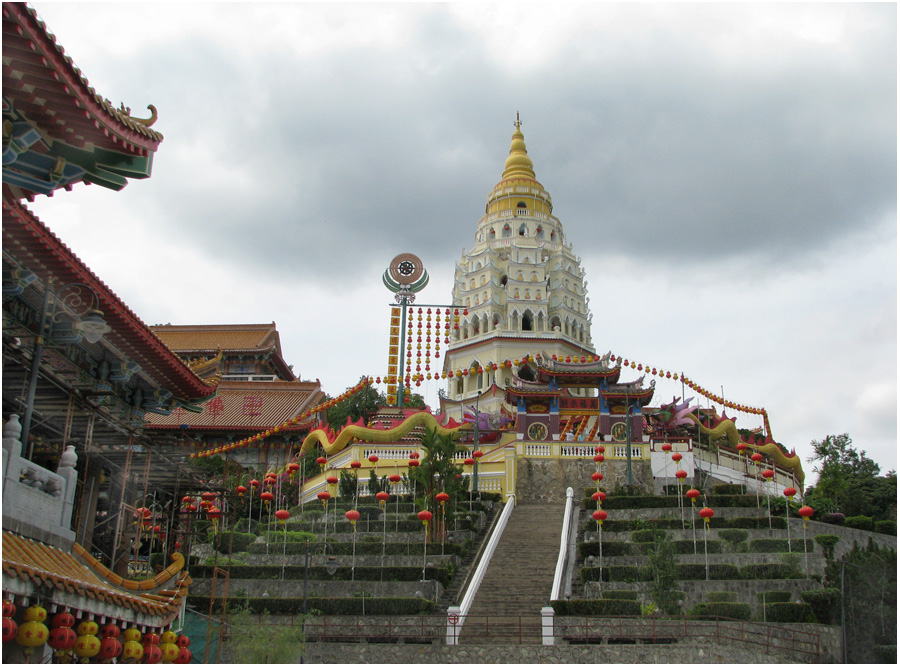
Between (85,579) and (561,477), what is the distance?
27.6m

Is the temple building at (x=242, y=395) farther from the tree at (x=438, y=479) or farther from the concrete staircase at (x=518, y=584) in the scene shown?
the concrete staircase at (x=518, y=584)

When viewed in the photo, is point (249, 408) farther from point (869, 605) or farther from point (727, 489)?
point (869, 605)

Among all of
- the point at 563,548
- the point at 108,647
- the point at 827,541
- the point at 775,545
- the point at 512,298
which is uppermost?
the point at 512,298

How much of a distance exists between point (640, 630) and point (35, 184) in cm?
1724

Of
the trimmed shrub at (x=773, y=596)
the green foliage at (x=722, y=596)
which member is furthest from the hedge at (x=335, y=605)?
the trimmed shrub at (x=773, y=596)

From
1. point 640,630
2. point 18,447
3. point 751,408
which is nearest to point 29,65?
point 18,447

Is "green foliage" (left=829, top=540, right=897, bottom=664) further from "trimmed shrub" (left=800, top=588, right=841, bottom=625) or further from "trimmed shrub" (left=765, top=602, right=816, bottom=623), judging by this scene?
"trimmed shrub" (left=765, top=602, right=816, bottom=623)

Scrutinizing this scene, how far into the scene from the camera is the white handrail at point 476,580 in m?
23.2

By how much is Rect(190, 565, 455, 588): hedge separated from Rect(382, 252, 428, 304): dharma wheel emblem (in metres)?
27.2

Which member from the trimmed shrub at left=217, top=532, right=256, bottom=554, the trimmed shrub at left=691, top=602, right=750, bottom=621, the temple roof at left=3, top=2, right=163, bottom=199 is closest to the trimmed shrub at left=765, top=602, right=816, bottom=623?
the trimmed shrub at left=691, top=602, right=750, bottom=621

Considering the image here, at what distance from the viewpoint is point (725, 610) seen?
79.8 feet

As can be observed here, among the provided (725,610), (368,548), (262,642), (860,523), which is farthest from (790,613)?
(860,523)

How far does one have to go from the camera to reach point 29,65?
12.5 metres

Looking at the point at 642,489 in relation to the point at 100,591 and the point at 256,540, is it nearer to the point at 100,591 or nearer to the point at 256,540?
the point at 256,540
